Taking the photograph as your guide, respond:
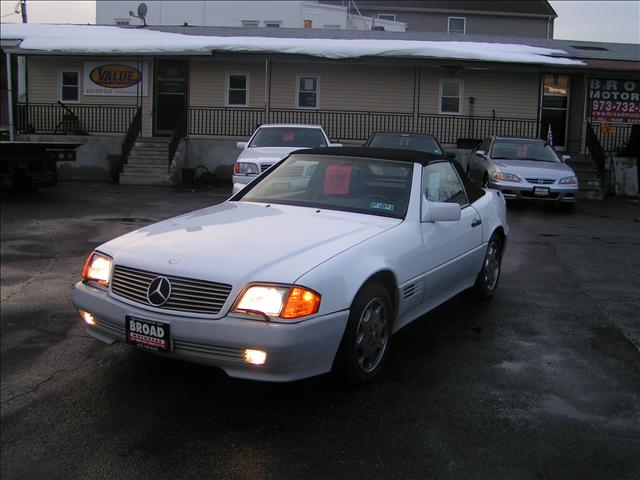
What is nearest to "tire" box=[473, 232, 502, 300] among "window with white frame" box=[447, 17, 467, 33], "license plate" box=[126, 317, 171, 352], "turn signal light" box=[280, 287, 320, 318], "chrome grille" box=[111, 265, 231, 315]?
"turn signal light" box=[280, 287, 320, 318]

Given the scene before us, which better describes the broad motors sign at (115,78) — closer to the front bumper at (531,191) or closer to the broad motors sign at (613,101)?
the front bumper at (531,191)

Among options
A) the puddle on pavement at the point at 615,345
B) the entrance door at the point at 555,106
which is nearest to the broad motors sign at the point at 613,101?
the entrance door at the point at 555,106

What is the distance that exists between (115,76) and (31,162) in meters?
8.78

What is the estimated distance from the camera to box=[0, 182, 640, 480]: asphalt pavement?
3.24 metres

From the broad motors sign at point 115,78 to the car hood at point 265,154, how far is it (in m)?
9.88

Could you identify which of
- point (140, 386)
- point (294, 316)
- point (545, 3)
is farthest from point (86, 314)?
point (545, 3)

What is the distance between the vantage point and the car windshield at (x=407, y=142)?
14.1 m

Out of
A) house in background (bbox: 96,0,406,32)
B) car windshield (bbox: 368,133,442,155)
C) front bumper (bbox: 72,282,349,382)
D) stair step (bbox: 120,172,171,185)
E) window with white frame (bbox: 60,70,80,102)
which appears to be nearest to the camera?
front bumper (bbox: 72,282,349,382)

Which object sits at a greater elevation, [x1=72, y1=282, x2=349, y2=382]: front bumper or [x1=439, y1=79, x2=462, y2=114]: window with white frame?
[x1=439, y1=79, x2=462, y2=114]: window with white frame

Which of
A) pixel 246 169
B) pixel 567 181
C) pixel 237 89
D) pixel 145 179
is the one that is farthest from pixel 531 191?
pixel 237 89

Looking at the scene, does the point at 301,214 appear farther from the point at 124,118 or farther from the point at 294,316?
the point at 124,118

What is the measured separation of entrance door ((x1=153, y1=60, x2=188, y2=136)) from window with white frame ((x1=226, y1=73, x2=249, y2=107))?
4.66 ft

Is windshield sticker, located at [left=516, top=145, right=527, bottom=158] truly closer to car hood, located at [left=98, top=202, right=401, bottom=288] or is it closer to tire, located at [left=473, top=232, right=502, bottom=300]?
tire, located at [left=473, top=232, right=502, bottom=300]

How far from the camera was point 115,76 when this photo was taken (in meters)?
21.5
